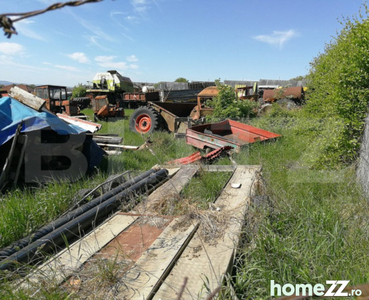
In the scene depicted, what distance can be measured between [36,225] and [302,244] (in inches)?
113

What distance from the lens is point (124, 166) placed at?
646cm

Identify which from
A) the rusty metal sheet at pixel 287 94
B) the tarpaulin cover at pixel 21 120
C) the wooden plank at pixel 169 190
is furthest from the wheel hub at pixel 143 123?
the rusty metal sheet at pixel 287 94

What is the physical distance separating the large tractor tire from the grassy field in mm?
5273

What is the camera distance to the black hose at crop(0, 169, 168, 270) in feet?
7.48

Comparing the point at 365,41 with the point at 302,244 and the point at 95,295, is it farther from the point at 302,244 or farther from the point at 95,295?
the point at 95,295

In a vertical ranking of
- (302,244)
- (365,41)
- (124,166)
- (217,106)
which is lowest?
(124,166)

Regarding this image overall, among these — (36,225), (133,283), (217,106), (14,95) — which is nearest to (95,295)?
(133,283)

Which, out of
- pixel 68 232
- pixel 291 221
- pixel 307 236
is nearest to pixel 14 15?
pixel 68 232

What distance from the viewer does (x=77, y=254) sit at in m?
2.34

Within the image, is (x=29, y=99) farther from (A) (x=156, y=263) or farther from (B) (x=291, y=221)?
(B) (x=291, y=221)

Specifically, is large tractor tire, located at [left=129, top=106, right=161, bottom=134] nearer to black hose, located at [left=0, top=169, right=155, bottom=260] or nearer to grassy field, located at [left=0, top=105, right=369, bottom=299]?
grassy field, located at [left=0, top=105, right=369, bottom=299]

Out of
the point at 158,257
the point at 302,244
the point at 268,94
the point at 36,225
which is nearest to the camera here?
the point at 158,257

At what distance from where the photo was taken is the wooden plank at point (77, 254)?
2.01 m

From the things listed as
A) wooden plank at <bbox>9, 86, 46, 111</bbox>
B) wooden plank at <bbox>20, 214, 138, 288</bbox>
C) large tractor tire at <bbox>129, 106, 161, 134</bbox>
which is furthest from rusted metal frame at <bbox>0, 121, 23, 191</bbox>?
large tractor tire at <bbox>129, 106, 161, 134</bbox>
